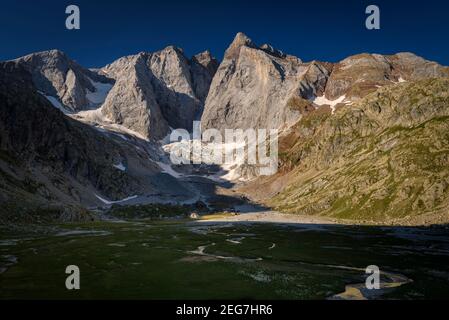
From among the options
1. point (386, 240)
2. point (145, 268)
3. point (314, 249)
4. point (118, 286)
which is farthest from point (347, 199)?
point (118, 286)

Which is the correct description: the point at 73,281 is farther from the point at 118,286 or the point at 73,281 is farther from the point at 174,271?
the point at 174,271

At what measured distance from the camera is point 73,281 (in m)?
47.4

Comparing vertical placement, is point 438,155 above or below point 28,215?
above

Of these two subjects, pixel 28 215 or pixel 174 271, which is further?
pixel 28 215

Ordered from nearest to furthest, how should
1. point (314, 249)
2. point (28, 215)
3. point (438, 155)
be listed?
point (314, 249), point (28, 215), point (438, 155)

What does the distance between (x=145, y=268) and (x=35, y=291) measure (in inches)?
737

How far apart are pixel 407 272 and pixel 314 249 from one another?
87.2 ft
